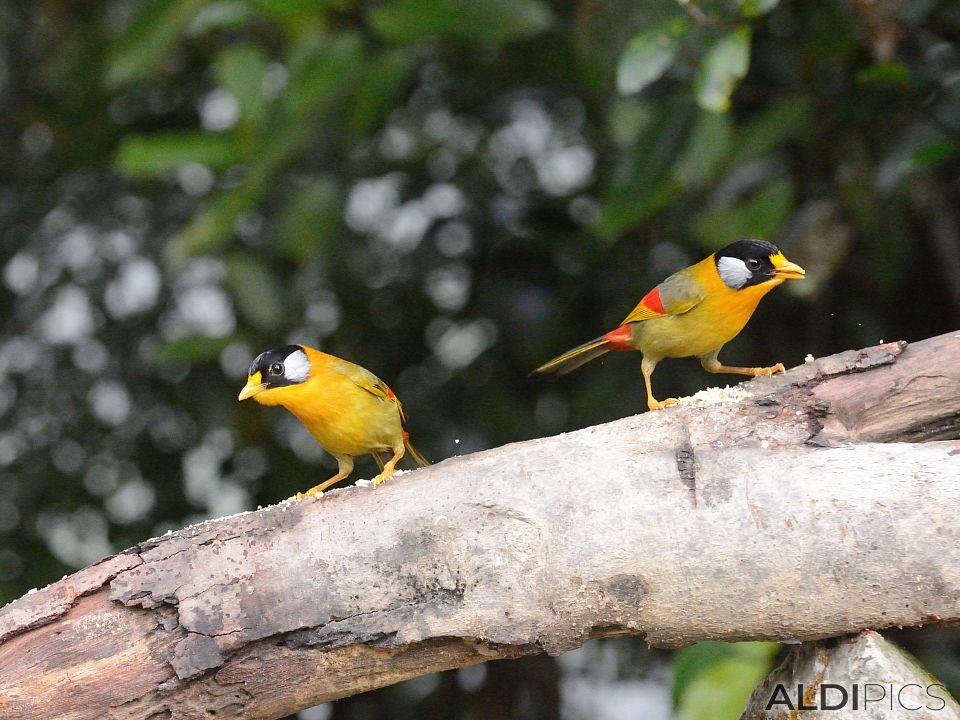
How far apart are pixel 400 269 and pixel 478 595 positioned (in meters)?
2.17

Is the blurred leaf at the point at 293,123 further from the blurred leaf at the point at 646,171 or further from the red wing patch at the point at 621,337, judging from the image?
the red wing patch at the point at 621,337

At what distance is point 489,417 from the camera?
393 centimetres

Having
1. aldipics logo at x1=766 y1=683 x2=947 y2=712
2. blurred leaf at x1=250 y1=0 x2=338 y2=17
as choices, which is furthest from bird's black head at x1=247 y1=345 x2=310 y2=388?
aldipics logo at x1=766 y1=683 x2=947 y2=712

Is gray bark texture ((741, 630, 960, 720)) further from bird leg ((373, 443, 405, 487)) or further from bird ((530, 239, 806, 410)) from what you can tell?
bird leg ((373, 443, 405, 487))

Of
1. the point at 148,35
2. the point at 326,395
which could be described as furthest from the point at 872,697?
the point at 148,35

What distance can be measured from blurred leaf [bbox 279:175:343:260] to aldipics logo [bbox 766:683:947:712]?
214cm

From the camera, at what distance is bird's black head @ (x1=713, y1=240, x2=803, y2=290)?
104 inches

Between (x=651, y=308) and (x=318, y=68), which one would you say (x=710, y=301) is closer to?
(x=651, y=308)

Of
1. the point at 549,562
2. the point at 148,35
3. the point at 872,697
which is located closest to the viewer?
the point at 872,697

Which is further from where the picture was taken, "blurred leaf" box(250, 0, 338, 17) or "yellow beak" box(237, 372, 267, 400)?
"blurred leaf" box(250, 0, 338, 17)

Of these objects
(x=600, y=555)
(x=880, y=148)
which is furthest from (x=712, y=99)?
(x=600, y=555)

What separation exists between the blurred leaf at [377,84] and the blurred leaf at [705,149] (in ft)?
3.02

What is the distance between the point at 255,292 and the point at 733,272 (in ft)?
5.79

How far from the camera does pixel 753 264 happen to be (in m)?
2.64
